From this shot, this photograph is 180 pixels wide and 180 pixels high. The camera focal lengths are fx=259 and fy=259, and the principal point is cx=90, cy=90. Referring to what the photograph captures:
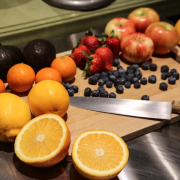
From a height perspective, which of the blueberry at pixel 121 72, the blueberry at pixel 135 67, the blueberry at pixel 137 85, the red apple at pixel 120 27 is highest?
the red apple at pixel 120 27

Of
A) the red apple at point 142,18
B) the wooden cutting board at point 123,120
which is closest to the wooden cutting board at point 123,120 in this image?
the wooden cutting board at point 123,120

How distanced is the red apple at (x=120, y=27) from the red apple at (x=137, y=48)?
0.08 m

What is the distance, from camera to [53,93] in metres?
0.91

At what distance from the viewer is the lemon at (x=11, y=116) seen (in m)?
0.83

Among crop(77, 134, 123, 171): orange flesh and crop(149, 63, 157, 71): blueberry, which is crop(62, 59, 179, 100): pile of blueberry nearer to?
crop(149, 63, 157, 71): blueberry

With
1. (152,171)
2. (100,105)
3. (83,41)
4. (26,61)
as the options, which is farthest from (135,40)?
(152,171)

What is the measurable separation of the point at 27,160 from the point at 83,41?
743 mm

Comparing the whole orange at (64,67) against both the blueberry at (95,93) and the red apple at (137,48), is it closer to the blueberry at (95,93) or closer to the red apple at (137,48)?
the blueberry at (95,93)

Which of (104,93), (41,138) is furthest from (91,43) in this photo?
(41,138)

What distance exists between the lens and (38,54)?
3.81ft

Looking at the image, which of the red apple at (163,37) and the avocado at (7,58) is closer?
the avocado at (7,58)

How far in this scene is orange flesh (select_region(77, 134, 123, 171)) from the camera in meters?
0.75

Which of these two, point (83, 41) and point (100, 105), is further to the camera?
point (83, 41)

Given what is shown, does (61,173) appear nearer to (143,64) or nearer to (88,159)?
(88,159)
